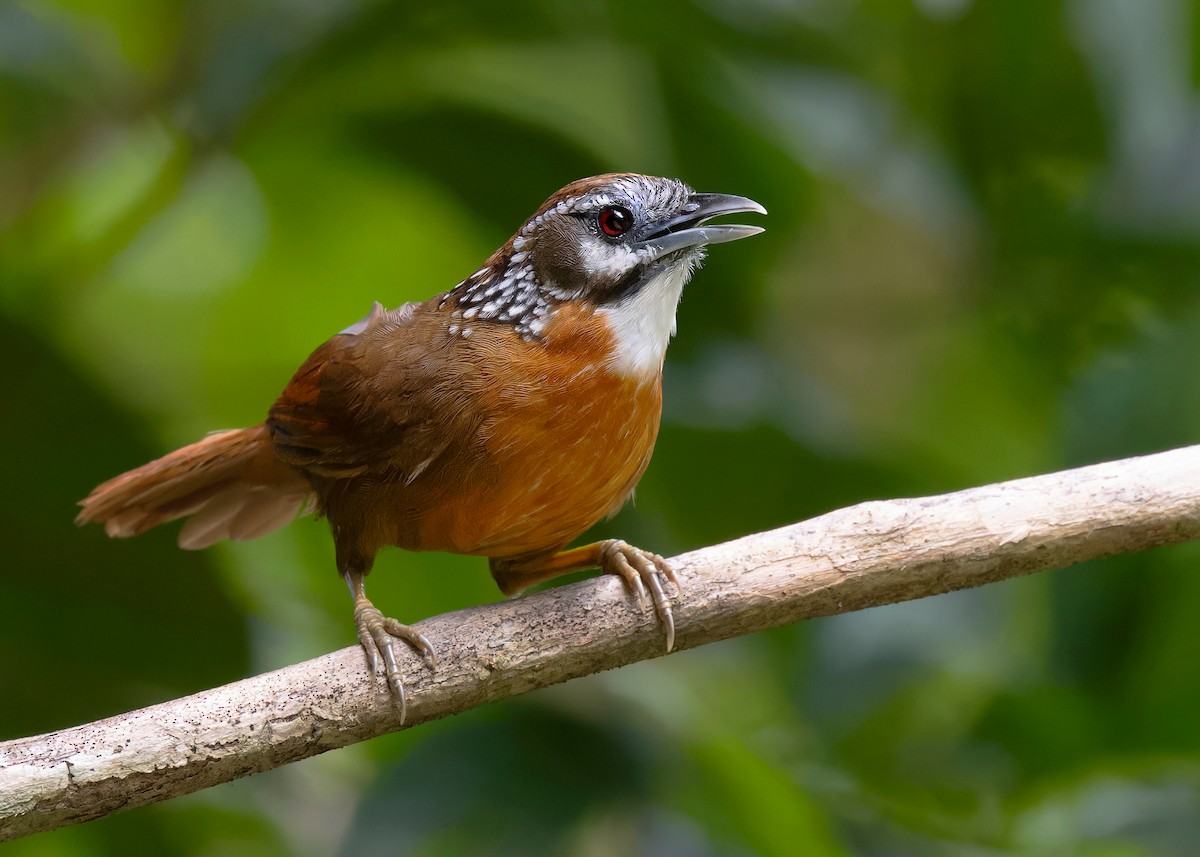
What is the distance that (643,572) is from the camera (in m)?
2.81

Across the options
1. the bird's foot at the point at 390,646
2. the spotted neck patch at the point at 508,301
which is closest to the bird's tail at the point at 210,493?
the spotted neck patch at the point at 508,301

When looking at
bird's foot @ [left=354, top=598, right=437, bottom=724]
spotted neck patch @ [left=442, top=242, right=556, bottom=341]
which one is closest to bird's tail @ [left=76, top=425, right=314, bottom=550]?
spotted neck patch @ [left=442, top=242, right=556, bottom=341]

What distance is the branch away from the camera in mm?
2529

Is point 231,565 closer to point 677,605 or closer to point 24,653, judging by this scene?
point 24,653

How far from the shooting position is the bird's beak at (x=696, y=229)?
291 cm

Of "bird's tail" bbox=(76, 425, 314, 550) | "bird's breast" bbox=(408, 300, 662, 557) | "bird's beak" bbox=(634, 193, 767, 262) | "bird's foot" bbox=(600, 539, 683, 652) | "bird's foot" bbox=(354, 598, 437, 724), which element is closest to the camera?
"bird's foot" bbox=(354, 598, 437, 724)

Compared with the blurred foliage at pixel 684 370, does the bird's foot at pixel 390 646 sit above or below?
below

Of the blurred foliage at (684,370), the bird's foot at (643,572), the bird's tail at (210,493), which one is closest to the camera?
the bird's foot at (643,572)

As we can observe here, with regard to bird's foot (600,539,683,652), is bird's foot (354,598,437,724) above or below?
below

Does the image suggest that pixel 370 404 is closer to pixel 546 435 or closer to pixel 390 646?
pixel 546 435

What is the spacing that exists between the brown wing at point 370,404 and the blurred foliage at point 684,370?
42.6 inches

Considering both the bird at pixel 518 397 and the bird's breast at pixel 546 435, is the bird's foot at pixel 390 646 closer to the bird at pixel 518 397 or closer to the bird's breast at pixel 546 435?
the bird at pixel 518 397

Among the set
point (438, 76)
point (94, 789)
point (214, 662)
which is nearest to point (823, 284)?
point (438, 76)

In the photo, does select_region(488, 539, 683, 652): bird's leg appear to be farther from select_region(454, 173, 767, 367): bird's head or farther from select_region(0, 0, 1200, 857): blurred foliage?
select_region(0, 0, 1200, 857): blurred foliage
